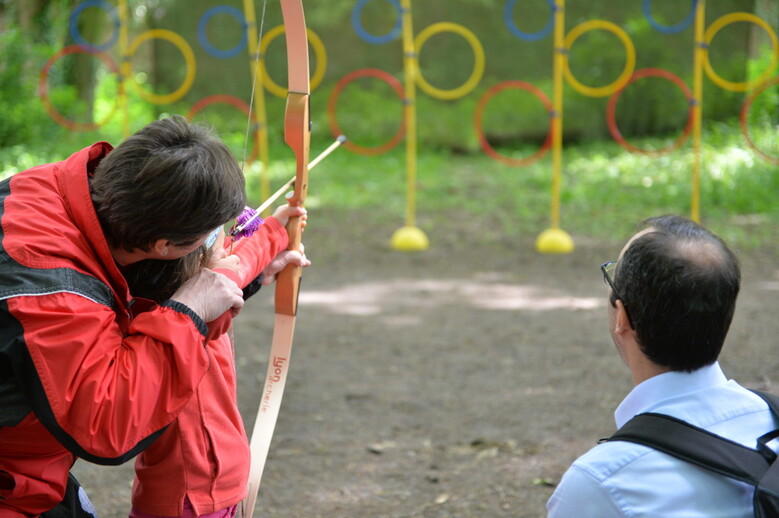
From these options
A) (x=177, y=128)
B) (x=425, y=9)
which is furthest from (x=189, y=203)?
(x=425, y=9)

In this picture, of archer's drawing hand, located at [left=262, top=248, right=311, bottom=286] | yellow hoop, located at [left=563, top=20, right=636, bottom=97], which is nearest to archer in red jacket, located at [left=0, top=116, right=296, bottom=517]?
archer's drawing hand, located at [left=262, top=248, right=311, bottom=286]

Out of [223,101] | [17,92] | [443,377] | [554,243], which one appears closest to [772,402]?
[443,377]

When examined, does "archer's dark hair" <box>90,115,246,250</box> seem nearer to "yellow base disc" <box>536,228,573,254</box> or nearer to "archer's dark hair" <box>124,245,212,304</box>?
"archer's dark hair" <box>124,245,212,304</box>

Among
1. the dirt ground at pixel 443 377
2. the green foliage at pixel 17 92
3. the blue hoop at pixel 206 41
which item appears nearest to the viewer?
the dirt ground at pixel 443 377

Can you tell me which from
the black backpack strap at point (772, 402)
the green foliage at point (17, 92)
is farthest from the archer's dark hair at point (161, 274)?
the green foliage at point (17, 92)

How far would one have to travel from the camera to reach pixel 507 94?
41.5 ft

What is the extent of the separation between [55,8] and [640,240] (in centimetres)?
1112

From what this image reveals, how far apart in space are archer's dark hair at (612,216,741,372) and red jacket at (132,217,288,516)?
788 mm

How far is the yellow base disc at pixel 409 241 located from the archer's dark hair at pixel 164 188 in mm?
6032

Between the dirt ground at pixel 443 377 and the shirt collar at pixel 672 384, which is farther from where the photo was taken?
the dirt ground at pixel 443 377

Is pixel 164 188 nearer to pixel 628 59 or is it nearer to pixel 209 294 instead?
pixel 209 294

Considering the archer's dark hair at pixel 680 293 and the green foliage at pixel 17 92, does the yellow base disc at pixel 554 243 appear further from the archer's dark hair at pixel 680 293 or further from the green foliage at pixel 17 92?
the archer's dark hair at pixel 680 293

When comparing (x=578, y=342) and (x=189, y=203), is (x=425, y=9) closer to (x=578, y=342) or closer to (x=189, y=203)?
(x=578, y=342)

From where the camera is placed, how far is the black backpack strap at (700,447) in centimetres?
132
